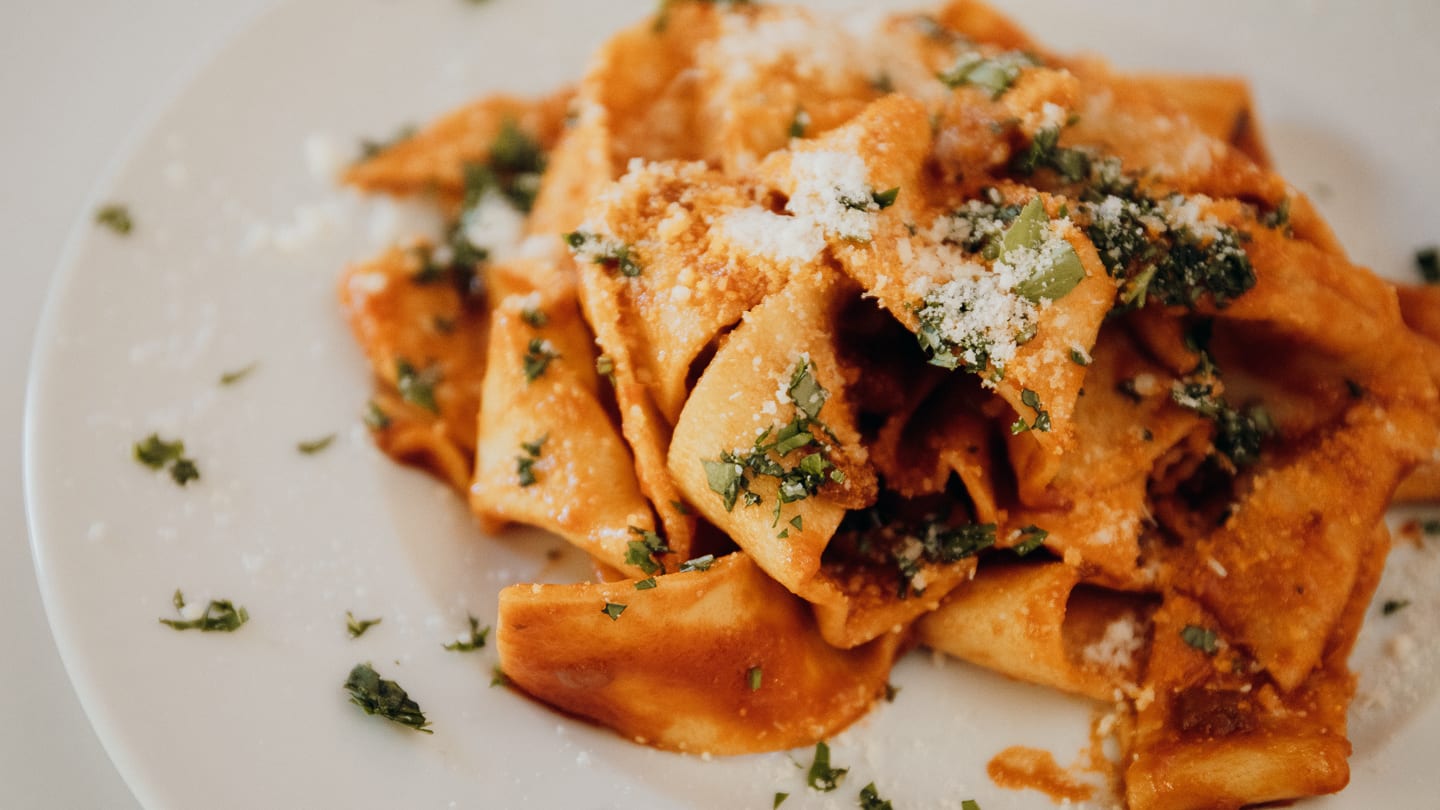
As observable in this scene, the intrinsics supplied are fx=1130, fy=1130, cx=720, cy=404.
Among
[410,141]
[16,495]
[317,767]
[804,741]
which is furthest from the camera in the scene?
[410,141]

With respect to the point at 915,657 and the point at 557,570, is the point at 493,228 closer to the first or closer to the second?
the point at 557,570

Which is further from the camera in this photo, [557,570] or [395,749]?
[557,570]

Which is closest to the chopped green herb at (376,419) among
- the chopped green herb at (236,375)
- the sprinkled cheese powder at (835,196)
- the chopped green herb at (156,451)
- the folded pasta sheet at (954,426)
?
the folded pasta sheet at (954,426)

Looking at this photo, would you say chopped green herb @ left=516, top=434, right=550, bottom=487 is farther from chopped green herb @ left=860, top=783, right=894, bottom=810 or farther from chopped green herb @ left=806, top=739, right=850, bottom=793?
chopped green herb @ left=860, top=783, right=894, bottom=810

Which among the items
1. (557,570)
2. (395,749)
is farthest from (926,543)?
(395,749)

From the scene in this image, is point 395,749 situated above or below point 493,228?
below

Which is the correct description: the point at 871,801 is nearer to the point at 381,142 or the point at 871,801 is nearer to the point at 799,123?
the point at 799,123

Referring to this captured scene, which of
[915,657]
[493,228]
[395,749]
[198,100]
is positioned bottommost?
[915,657]

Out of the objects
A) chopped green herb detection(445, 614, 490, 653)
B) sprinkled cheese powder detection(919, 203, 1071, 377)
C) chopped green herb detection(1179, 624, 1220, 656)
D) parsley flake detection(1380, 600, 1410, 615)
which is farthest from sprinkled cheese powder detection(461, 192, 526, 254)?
parsley flake detection(1380, 600, 1410, 615)
